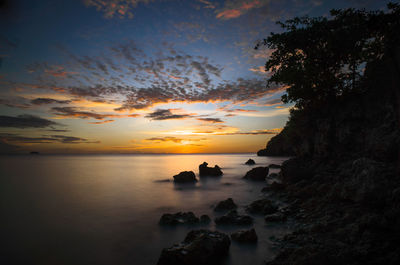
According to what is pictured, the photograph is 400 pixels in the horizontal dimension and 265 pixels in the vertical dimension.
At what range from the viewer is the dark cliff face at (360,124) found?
39.6 ft

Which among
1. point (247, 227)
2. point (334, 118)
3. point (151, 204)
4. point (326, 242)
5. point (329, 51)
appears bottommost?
point (151, 204)

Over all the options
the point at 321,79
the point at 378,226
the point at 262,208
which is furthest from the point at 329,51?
the point at 378,226

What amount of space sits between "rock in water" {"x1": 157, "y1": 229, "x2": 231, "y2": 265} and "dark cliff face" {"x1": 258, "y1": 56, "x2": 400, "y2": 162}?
36.6 feet

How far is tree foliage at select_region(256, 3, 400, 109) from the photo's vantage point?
14.7 m

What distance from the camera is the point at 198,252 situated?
643cm

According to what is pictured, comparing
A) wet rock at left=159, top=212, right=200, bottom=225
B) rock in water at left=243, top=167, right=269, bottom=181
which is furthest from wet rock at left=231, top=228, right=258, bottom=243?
rock in water at left=243, top=167, right=269, bottom=181

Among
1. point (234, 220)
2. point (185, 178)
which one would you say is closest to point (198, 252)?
point (234, 220)

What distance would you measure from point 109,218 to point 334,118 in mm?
21610

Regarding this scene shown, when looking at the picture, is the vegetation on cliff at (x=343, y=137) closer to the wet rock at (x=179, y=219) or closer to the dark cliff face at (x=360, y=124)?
the dark cliff face at (x=360, y=124)

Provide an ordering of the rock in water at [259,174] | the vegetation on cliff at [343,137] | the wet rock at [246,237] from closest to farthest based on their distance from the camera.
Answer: the vegetation on cliff at [343,137], the wet rock at [246,237], the rock in water at [259,174]

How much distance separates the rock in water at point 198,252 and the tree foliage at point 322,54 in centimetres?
1389

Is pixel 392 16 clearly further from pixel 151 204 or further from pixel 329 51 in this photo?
pixel 151 204

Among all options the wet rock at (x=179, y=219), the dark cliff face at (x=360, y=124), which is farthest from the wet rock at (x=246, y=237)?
the dark cliff face at (x=360, y=124)

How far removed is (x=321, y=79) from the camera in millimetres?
17188
